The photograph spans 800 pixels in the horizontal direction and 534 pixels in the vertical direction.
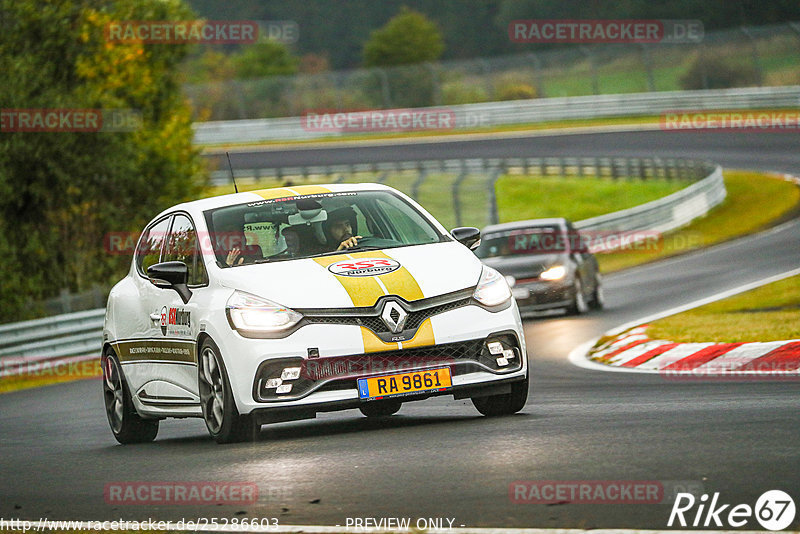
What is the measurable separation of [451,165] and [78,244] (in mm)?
16743

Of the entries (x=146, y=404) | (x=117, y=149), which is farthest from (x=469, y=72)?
(x=146, y=404)

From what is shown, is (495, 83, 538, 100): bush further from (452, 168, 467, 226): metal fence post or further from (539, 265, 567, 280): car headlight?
(539, 265, 567, 280): car headlight

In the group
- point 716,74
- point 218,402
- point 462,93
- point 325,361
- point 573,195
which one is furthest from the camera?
point 462,93

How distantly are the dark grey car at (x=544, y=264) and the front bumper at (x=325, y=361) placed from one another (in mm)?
12385

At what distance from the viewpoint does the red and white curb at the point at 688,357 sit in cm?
1176

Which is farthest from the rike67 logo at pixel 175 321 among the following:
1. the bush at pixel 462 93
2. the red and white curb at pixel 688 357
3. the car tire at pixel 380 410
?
the bush at pixel 462 93

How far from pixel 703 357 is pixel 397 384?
4.91 metres

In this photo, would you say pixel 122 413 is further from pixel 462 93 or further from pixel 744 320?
pixel 462 93

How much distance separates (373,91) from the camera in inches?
2394

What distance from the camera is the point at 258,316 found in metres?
8.86

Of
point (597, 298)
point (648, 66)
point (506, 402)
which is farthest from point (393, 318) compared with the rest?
point (648, 66)

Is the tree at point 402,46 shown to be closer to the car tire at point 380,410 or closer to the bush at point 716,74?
the bush at point 716,74

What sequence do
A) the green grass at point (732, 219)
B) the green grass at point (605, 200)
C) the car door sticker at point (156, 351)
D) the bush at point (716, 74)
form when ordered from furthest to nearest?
the bush at point (716, 74) < the green grass at point (605, 200) < the green grass at point (732, 219) < the car door sticker at point (156, 351)

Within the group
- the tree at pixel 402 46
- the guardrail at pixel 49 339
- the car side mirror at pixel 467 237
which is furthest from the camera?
the tree at pixel 402 46
